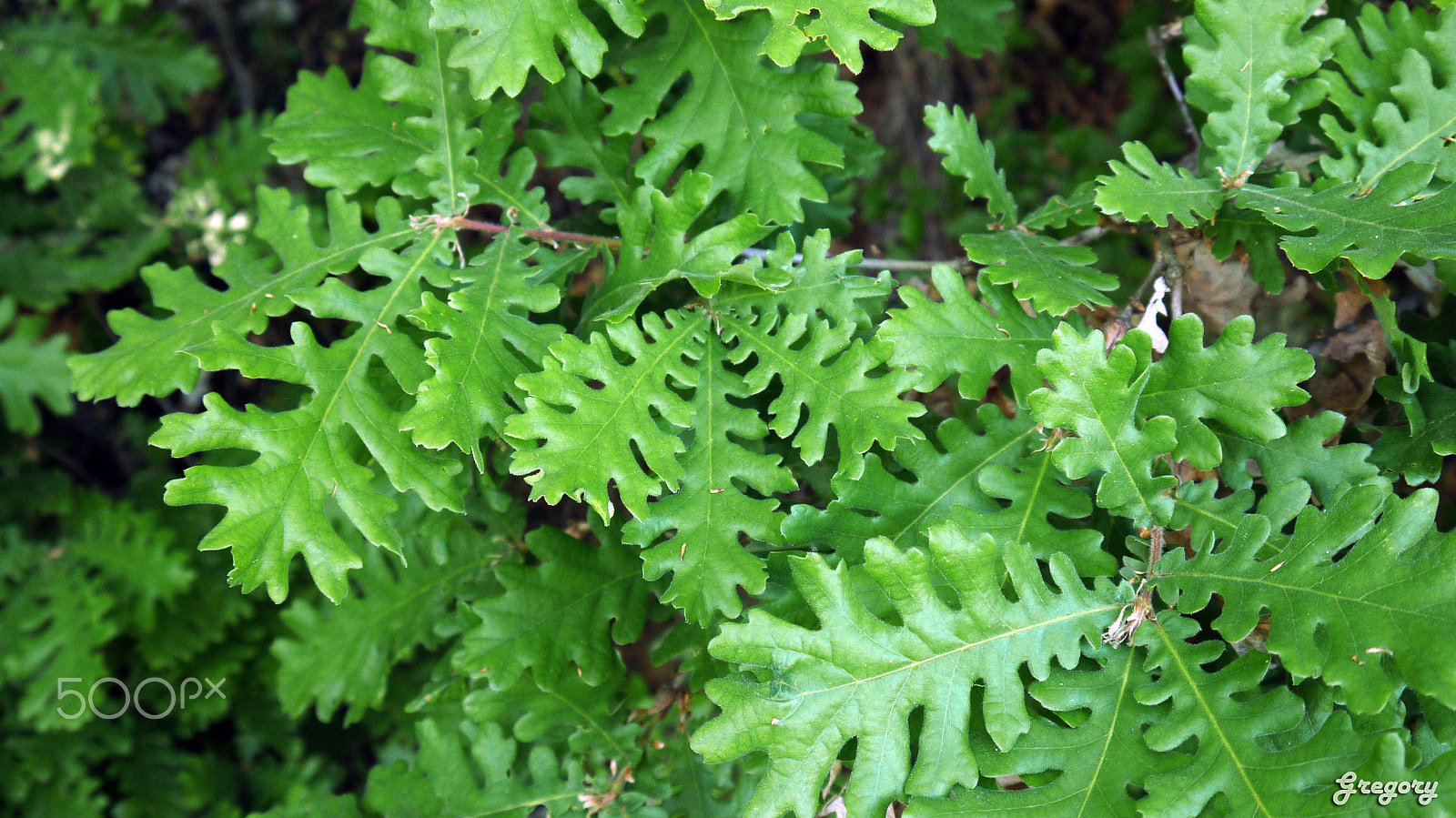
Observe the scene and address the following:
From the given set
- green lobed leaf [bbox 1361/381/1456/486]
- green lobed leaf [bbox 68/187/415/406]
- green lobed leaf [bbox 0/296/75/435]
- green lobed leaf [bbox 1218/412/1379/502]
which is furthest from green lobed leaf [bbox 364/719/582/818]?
green lobed leaf [bbox 0/296/75/435]

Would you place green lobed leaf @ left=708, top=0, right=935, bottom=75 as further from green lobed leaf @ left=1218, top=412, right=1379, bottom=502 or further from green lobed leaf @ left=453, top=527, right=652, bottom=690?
green lobed leaf @ left=453, top=527, right=652, bottom=690

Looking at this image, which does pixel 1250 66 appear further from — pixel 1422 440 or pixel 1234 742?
pixel 1234 742

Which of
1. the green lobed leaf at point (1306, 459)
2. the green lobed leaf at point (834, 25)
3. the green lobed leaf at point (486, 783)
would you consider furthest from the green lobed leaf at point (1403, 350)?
the green lobed leaf at point (486, 783)

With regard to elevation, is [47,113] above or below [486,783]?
above

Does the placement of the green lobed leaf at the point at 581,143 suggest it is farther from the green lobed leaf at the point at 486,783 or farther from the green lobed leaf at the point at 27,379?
the green lobed leaf at the point at 27,379

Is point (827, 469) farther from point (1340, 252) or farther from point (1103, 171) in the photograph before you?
point (1103, 171)

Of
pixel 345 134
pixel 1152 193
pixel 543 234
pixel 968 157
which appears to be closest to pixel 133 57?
pixel 345 134

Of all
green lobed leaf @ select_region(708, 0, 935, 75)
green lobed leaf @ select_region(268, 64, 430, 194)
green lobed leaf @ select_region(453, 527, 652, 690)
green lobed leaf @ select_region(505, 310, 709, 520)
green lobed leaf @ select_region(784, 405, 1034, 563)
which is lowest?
green lobed leaf @ select_region(453, 527, 652, 690)
